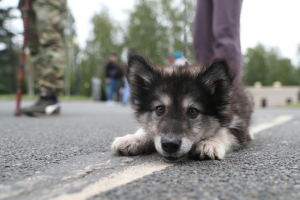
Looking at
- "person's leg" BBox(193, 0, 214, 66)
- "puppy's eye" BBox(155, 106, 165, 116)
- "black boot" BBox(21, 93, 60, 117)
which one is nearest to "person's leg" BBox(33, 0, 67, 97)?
"black boot" BBox(21, 93, 60, 117)

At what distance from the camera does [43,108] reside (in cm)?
698

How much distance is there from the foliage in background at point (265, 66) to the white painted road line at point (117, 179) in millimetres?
72954

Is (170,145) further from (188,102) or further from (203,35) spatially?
(203,35)

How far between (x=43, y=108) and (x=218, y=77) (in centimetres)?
522

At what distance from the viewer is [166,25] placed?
35875 mm

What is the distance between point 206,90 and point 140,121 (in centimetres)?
82

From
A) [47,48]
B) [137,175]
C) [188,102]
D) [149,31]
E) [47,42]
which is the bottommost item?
[137,175]

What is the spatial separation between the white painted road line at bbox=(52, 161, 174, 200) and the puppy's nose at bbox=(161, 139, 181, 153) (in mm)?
129

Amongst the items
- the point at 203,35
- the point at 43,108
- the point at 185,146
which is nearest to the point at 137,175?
the point at 185,146

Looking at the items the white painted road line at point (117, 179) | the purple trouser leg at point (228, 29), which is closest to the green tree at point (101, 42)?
the purple trouser leg at point (228, 29)

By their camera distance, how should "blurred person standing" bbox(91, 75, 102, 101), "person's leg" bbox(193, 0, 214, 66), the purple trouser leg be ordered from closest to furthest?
the purple trouser leg → "person's leg" bbox(193, 0, 214, 66) → "blurred person standing" bbox(91, 75, 102, 101)

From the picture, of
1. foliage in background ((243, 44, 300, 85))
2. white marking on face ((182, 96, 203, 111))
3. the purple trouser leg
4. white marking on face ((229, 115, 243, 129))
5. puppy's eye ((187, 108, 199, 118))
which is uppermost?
foliage in background ((243, 44, 300, 85))

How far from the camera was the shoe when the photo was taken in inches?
270

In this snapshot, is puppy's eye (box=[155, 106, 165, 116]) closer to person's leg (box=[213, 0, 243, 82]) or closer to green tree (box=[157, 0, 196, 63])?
person's leg (box=[213, 0, 243, 82])
